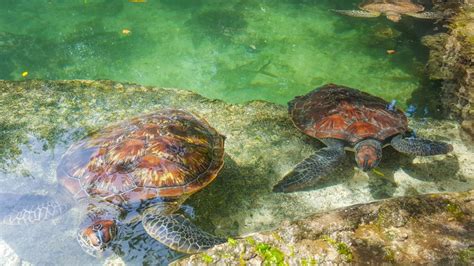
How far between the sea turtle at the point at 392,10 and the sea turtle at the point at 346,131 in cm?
319

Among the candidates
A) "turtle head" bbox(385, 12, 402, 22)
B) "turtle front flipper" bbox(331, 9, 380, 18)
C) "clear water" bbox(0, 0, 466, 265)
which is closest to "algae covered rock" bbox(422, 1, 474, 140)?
"clear water" bbox(0, 0, 466, 265)

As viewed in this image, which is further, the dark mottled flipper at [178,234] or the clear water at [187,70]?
the clear water at [187,70]

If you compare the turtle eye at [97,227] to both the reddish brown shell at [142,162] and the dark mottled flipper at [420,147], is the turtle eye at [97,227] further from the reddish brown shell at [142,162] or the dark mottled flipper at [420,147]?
the dark mottled flipper at [420,147]

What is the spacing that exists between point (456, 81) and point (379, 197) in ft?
8.61

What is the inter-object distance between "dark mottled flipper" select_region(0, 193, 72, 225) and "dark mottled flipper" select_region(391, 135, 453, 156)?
3.08 metres

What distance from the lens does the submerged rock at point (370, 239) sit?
7.95 ft

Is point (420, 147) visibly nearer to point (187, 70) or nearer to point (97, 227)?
point (97, 227)

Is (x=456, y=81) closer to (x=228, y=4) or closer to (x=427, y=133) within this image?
(x=427, y=133)

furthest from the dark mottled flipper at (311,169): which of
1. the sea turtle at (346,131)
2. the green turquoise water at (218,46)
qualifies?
the green turquoise water at (218,46)

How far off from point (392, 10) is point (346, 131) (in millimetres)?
4109

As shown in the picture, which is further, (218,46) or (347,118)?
(218,46)

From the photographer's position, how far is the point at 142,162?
312 cm

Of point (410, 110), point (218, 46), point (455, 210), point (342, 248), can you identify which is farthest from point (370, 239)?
point (218, 46)

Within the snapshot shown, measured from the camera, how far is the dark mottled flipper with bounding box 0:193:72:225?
9.80 feet
